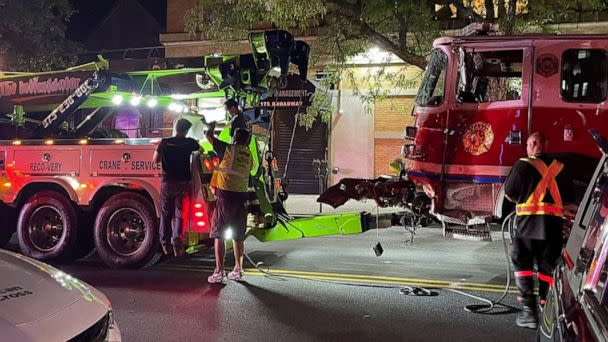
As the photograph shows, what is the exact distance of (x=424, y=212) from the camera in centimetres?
709

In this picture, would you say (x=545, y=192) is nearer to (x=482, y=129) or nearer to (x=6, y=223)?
(x=482, y=129)

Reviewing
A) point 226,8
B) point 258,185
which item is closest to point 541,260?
point 258,185

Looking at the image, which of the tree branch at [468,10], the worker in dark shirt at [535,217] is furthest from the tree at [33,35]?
the worker in dark shirt at [535,217]

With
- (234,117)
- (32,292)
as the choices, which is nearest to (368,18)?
→ (234,117)

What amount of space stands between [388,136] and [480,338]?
48.2ft

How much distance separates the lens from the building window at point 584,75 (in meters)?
6.18

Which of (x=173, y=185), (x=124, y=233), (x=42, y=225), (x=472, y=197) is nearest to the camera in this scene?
(x=472, y=197)

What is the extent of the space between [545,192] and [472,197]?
1228mm

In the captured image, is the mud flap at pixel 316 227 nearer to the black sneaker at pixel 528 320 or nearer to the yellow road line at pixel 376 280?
the yellow road line at pixel 376 280

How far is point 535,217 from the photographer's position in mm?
5363

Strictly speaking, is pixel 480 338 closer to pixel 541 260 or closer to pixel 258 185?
pixel 541 260

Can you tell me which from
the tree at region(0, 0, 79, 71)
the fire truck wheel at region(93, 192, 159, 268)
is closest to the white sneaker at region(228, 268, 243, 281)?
the fire truck wheel at region(93, 192, 159, 268)

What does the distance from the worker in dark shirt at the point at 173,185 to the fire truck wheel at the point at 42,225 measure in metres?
1.61

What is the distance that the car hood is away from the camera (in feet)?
9.46
